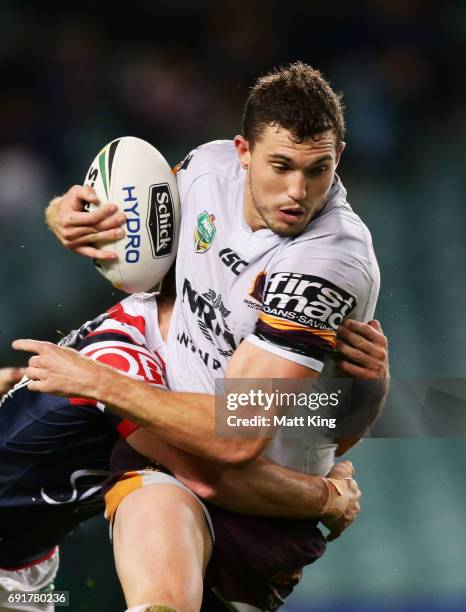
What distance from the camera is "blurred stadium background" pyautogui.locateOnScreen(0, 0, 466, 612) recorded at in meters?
3.39

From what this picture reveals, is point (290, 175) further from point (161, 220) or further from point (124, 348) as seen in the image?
point (124, 348)

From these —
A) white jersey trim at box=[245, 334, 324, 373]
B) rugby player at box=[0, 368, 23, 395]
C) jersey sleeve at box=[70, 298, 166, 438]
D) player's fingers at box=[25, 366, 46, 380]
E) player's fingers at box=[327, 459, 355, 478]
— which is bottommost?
rugby player at box=[0, 368, 23, 395]

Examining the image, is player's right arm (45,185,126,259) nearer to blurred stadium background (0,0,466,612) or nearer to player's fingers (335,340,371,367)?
player's fingers (335,340,371,367)

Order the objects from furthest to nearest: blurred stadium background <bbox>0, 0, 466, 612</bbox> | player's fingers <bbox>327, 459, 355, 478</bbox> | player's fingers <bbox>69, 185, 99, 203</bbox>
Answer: blurred stadium background <bbox>0, 0, 466, 612</bbox>, player's fingers <bbox>327, 459, 355, 478</bbox>, player's fingers <bbox>69, 185, 99, 203</bbox>

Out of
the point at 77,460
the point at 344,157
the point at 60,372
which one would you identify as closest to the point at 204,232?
the point at 60,372

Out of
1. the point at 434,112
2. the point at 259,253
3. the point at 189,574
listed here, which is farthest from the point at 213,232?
the point at 434,112

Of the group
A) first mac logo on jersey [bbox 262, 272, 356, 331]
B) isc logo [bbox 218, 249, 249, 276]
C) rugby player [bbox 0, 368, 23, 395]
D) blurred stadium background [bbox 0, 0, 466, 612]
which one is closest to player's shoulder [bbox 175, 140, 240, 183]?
isc logo [bbox 218, 249, 249, 276]

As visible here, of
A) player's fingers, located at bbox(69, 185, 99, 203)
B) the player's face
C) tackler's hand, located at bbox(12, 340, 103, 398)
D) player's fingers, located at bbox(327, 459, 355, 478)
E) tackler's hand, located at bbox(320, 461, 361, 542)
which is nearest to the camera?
tackler's hand, located at bbox(12, 340, 103, 398)

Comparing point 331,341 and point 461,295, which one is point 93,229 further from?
point 461,295

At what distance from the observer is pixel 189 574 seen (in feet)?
6.57

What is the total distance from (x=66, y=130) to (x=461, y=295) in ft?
5.83

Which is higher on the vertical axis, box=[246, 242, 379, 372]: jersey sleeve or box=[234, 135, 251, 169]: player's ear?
box=[234, 135, 251, 169]: player's ear

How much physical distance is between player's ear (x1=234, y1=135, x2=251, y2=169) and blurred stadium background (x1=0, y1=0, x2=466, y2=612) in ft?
4.36

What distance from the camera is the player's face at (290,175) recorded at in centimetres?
209
